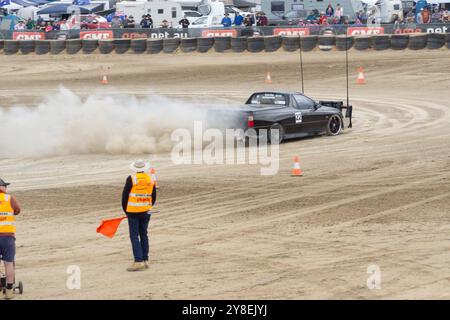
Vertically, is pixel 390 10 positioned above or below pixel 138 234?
above

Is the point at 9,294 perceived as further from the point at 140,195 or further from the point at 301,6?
the point at 301,6

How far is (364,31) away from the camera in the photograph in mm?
42281

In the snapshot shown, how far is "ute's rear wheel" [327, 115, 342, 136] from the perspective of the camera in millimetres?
22109

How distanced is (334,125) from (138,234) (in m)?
11.8

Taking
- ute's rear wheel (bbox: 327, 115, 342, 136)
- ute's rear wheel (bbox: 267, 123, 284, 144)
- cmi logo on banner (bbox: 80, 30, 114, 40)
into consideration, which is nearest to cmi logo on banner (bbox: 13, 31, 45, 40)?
cmi logo on banner (bbox: 80, 30, 114, 40)

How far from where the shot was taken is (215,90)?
33.9m

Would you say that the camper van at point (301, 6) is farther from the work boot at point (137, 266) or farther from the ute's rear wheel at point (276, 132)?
the work boot at point (137, 266)

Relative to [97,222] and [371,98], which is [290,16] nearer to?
[371,98]

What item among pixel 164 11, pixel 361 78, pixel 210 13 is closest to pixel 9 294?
pixel 361 78

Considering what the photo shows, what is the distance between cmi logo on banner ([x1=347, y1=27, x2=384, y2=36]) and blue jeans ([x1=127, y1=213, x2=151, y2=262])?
32.1 metres

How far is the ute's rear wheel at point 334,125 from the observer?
22109mm

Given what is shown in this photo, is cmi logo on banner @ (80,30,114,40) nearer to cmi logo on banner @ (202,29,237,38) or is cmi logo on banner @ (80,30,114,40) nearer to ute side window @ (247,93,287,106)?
cmi logo on banner @ (202,29,237,38)

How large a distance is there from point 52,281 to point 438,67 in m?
26.8
